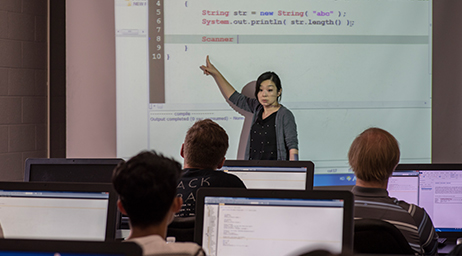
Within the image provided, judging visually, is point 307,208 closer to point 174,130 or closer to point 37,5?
point 174,130

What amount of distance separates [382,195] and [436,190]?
0.62 meters

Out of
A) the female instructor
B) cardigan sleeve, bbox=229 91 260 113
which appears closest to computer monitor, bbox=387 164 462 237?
the female instructor

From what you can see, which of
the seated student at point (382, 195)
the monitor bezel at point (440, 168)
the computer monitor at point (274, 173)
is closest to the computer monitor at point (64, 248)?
the seated student at point (382, 195)

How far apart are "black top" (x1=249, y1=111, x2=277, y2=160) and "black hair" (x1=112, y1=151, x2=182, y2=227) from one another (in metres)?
2.36

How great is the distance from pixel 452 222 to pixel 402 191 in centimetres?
28

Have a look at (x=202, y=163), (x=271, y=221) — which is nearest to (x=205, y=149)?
(x=202, y=163)

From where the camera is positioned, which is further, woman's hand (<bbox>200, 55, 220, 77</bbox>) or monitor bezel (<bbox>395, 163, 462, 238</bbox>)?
woman's hand (<bbox>200, 55, 220, 77</bbox>)

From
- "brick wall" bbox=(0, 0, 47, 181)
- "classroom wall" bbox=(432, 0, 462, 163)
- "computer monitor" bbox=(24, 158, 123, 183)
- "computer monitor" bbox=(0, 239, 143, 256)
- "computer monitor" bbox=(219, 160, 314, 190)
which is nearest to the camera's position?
"computer monitor" bbox=(0, 239, 143, 256)

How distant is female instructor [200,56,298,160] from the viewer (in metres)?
3.30

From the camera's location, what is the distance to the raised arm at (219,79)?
3.28 metres

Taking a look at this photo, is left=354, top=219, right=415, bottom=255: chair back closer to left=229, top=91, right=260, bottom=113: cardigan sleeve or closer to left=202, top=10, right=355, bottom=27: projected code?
left=229, top=91, right=260, bottom=113: cardigan sleeve

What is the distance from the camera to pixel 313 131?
11.1 feet

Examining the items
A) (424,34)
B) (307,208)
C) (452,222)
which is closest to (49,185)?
(307,208)

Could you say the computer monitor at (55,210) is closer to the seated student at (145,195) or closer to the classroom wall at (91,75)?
the seated student at (145,195)
